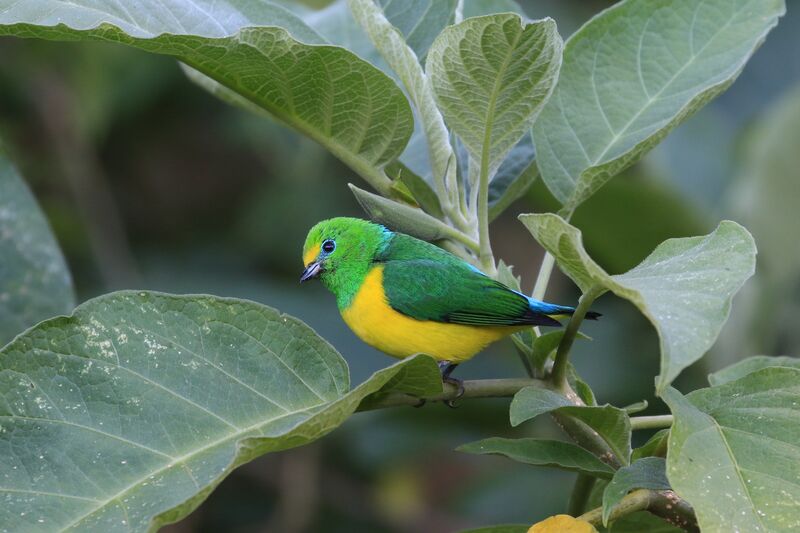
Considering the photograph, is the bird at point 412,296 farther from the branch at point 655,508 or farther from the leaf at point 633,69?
the branch at point 655,508

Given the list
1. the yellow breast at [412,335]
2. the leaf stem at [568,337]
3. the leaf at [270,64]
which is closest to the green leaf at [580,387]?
the leaf stem at [568,337]

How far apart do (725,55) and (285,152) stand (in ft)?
9.45

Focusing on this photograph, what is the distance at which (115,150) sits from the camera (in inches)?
192

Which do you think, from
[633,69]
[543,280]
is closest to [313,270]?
[543,280]

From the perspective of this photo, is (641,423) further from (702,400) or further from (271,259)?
(271,259)

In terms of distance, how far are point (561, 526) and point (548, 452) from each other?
0.18 meters

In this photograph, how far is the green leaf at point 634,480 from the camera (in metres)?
1.31

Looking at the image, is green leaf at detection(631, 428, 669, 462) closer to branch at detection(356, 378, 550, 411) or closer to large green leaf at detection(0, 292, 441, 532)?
branch at detection(356, 378, 550, 411)

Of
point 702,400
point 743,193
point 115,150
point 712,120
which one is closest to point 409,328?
point 702,400

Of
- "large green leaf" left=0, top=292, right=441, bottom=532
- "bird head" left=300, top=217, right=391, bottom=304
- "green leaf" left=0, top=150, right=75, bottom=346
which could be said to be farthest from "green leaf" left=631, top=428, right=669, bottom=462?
"green leaf" left=0, top=150, right=75, bottom=346

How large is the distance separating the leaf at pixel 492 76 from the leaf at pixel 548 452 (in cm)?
47

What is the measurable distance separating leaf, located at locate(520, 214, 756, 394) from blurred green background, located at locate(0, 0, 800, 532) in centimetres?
179

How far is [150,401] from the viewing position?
4.70ft

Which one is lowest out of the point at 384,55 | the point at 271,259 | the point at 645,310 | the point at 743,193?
the point at 271,259
